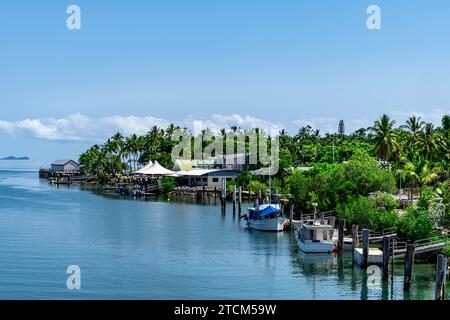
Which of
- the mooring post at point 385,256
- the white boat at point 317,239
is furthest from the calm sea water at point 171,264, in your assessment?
the white boat at point 317,239

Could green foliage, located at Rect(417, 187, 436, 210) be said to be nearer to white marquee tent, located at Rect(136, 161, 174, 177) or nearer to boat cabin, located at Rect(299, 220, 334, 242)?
boat cabin, located at Rect(299, 220, 334, 242)

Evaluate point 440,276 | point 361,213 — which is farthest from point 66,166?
point 440,276

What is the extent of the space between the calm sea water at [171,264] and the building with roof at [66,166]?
11446cm

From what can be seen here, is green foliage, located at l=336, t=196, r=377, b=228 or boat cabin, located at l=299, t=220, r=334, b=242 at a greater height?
green foliage, located at l=336, t=196, r=377, b=228

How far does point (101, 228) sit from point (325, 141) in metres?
89.4

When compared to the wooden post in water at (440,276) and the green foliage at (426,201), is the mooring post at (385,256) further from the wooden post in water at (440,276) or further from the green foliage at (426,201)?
the green foliage at (426,201)

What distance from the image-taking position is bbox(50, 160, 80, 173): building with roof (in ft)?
607

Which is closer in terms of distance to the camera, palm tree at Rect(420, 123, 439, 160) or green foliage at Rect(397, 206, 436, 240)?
green foliage at Rect(397, 206, 436, 240)

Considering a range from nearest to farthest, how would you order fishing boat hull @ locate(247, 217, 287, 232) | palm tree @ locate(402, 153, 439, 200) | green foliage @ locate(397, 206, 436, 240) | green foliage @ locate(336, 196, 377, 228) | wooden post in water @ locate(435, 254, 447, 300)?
wooden post in water @ locate(435, 254, 447, 300), green foliage @ locate(397, 206, 436, 240), green foliage @ locate(336, 196, 377, 228), fishing boat hull @ locate(247, 217, 287, 232), palm tree @ locate(402, 153, 439, 200)

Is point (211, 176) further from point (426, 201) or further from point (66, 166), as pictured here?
point (66, 166)

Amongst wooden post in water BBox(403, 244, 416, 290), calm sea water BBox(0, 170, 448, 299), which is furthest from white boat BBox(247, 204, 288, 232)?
wooden post in water BBox(403, 244, 416, 290)

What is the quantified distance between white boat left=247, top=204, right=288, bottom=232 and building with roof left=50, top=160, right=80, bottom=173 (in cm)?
12995

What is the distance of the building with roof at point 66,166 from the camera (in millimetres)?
184925
